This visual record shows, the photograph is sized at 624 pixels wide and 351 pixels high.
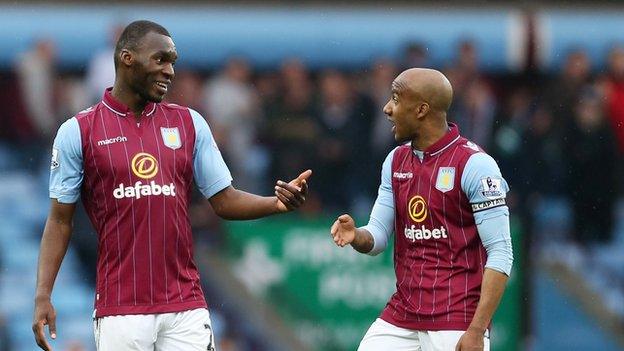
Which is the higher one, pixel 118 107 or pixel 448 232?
pixel 118 107

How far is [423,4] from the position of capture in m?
15.3

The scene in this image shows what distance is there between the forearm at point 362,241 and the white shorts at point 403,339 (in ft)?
1.28

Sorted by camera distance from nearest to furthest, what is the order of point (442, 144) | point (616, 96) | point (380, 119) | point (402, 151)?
1. point (442, 144)
2. point (402, 151)
3. point (380, 119)
4. point (616, 96)

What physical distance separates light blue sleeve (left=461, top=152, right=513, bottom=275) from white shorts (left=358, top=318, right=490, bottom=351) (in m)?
0.42

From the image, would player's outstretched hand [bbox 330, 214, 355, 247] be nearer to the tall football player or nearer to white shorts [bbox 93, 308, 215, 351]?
the tall football player

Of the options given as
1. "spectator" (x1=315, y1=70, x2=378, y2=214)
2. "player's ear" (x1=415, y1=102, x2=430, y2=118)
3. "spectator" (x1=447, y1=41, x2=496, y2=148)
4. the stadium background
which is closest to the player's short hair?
"player's ear" (x1=415, y1=102, x2=430, y2=118)

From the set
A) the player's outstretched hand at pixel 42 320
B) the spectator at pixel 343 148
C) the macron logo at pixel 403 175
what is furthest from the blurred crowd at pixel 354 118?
the player's outstretched hand at pixel 42 320

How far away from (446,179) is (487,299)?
2.06ft

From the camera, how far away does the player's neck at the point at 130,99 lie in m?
7.02

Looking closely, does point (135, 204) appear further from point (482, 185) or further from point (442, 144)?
point (482, 185)

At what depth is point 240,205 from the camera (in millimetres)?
7250

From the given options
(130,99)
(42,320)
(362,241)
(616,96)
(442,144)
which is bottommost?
(42,320)

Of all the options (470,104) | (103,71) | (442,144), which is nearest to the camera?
(442,144)

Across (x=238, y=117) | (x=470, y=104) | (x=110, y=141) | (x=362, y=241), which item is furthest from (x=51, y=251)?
(x=238, y=117)
